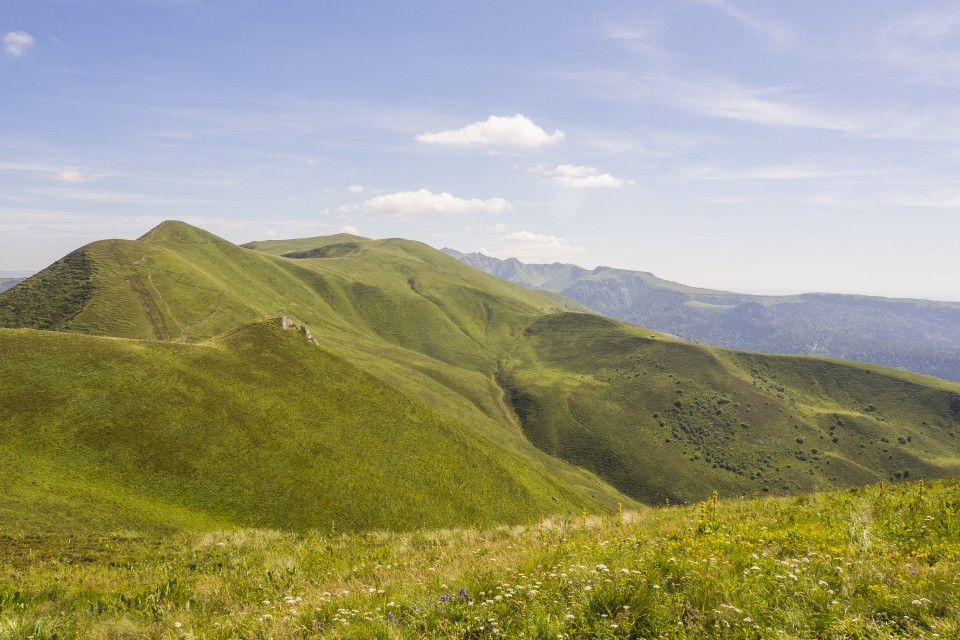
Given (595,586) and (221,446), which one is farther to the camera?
(221,446)

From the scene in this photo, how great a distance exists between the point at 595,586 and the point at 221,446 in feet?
175

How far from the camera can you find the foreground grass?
652 cm

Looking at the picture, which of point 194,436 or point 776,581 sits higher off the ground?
point 776,581

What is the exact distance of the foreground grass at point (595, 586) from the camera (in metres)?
6.52

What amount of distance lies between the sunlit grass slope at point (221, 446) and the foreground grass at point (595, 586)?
25199mm

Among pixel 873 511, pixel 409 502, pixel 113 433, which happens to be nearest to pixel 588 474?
pixel 409 502

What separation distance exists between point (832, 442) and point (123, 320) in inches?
10532

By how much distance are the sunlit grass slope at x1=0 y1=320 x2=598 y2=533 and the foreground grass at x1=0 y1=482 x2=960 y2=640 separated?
25.2 meters

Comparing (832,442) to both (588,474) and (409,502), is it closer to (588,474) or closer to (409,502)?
(588,474)

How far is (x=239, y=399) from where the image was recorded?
57281 millimetres

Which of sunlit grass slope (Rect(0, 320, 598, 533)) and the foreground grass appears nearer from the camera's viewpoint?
the foreground grass

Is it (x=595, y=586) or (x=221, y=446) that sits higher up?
(x=595, y=586)

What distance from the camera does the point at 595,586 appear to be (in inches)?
293

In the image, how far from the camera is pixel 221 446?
49188 mm
